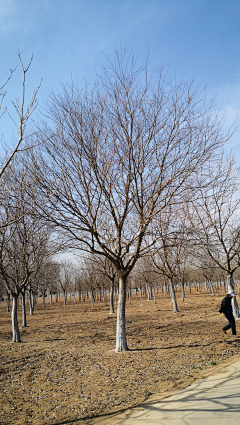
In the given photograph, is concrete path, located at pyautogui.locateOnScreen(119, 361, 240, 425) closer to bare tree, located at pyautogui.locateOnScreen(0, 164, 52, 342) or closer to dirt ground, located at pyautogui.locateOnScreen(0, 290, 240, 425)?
dirt ground, located at pyautogui.locateOnScreen(0, 290, 240, 425)

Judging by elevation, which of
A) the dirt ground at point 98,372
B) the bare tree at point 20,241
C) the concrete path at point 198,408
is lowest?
the dirt ground at point 98,372

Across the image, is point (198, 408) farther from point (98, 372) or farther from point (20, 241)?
point (20, 241)

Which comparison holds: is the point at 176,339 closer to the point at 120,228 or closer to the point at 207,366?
the point at 207,366

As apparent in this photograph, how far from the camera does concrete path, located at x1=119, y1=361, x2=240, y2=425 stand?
325 cm

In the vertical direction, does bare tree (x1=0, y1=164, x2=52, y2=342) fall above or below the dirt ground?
above

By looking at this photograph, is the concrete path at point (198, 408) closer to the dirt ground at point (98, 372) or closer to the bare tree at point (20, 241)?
the dirt ground at point (98, 372)

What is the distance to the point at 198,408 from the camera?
3.56 m

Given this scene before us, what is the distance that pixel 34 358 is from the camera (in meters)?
7.75

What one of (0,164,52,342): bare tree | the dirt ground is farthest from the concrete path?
(0,164,52,342): bare tree

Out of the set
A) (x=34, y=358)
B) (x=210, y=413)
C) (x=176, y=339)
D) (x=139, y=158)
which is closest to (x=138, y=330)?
(x=176, y=339)

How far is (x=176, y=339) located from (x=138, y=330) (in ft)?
8.77

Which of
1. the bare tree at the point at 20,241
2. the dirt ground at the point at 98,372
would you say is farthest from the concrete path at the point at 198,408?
the bare tree at the point at 20,241

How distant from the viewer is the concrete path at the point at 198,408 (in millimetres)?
3252

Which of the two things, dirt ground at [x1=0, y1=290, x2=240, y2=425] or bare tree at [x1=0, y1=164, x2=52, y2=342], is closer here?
dirt ground at [x1=0, y1=290, x2=240, y2=425]
